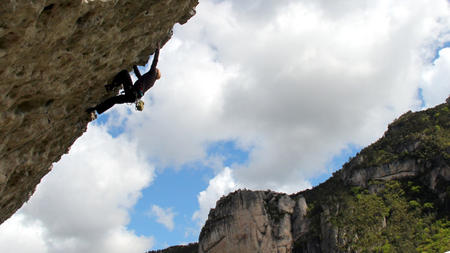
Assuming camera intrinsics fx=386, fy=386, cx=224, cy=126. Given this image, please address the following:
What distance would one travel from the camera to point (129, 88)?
38.3ft

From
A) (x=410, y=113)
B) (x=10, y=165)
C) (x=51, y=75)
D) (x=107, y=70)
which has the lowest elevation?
(x=10, y=165)

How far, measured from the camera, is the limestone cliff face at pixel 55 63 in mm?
6691

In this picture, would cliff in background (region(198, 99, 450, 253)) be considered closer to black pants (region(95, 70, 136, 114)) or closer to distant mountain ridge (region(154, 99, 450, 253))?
distant mountain ridge (region(154, 99, 450, 253))

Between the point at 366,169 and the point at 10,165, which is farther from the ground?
the point at 366,169

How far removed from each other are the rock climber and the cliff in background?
201 feet

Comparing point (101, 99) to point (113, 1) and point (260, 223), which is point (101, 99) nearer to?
point (113, 1)

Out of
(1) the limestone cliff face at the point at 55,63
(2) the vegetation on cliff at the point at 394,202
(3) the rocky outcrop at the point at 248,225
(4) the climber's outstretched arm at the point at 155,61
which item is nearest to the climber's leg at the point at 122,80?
(1) the limestone cliff face at the point at 55,63

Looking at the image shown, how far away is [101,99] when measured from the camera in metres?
12.2

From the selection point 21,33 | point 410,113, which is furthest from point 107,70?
point 410,113

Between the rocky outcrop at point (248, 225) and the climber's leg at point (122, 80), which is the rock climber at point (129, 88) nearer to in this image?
the climber's leg at point (122, 80)

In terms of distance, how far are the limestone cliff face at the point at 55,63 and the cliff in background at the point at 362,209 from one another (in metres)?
62.4

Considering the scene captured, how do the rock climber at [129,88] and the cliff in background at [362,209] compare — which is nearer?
the rock climber at [129,88]

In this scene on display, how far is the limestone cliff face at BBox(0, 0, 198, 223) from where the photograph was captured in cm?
669

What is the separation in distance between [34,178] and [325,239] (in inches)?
2659
